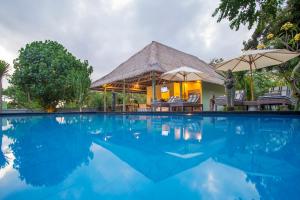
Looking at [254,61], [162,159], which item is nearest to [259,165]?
[162,159]

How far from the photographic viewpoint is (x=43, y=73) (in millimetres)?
15922

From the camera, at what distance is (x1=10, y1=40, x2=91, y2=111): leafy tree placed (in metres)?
16.1

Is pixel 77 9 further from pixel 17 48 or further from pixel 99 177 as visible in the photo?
pixel 99 177

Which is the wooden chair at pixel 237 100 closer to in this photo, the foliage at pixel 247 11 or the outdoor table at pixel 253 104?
the outdoor table at pixel 253 104

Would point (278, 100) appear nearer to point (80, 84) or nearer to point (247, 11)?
point (247, 11)

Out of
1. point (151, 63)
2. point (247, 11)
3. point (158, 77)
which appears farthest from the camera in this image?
point (158, 77)

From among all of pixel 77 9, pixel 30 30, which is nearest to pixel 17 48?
pixel 30 30

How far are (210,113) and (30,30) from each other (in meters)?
13.4

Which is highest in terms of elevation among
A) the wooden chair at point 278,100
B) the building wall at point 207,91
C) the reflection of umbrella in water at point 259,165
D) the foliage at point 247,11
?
the foliage at point 247,11

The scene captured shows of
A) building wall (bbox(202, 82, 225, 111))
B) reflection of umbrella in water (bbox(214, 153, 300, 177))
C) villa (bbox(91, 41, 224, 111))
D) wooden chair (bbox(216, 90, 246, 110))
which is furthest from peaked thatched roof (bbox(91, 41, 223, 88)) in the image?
reflection of umbrella in water (bbox(214, 153, 300, 177))

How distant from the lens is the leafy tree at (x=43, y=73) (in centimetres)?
1611

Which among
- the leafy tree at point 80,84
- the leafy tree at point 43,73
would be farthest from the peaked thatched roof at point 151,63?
the leafy tree at point 43,73

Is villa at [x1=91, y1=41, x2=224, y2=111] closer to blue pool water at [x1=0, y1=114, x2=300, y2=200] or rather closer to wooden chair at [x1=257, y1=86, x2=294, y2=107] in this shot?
wooden chair at [x1=257, y1=86, x2=294, y2=107]

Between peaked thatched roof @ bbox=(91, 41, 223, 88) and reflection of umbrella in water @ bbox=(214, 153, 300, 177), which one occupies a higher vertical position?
peaked thatched roof @ bbox=(91, 41, 223, 88)
